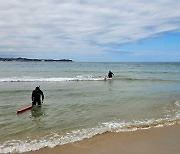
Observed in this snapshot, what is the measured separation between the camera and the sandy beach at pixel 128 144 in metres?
7.84

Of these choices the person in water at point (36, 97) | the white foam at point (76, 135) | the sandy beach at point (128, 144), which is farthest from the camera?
the person in water at point (36, 97)

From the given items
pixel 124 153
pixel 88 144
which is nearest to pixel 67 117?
pixel 88 144

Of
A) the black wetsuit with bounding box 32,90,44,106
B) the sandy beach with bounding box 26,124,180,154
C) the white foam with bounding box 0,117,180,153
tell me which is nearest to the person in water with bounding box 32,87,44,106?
the black wetsuit with bounding box 32,90,44,106

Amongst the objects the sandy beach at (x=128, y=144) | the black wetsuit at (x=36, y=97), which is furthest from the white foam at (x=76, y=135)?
the black wetsuit at (x=36, y=97)

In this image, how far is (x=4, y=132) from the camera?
1015 centimetres

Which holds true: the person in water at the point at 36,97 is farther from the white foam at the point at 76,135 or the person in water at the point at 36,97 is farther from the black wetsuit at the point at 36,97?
the white foam at the point at 76,135

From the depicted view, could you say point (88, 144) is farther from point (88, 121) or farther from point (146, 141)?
point (88, 121)

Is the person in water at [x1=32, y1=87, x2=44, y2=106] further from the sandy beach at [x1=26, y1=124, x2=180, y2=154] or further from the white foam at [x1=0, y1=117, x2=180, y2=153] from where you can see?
the sandy beach at [x1=26, y1=124, x2=180, y2=154]

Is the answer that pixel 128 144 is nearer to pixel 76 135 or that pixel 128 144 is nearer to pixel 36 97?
pixel 76 135

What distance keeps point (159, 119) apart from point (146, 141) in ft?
12.0

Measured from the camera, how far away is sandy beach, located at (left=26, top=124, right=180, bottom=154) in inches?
309

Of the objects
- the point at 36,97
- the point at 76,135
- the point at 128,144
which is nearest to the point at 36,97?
the point at 36,97

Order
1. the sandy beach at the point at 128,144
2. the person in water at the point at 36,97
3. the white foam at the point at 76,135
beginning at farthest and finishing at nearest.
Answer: the person in water at the point at 36,97
the white foam at the point at 76,135
the sandy beach at the point at 128,144

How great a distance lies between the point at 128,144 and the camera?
27.7 feet
